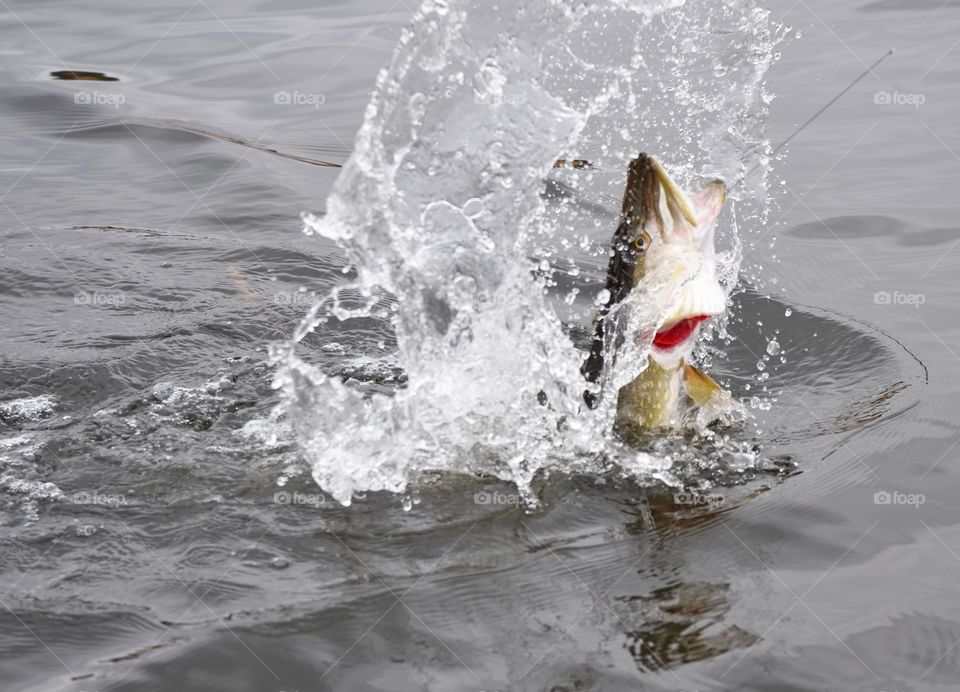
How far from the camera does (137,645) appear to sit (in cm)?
316

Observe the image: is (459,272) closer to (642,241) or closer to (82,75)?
(642,241)

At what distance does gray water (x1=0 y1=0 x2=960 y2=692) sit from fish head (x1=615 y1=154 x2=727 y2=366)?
2.07ft

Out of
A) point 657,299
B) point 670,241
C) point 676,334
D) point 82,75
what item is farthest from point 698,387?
point 82,75

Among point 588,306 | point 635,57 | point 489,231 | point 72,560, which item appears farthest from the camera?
point 635,57

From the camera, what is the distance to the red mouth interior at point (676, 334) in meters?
4.22

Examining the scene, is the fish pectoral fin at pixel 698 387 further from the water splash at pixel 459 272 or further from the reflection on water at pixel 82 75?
the reflection on water at pixel 82 75

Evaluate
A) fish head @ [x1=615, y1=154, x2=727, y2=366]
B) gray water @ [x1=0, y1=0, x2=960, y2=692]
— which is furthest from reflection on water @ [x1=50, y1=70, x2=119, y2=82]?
fish head @ [x1=615, y1=154, x2=727, y2=366]

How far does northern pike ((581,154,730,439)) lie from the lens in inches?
157

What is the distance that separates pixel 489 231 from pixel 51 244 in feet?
10.7

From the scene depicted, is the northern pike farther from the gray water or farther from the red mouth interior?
the gray water

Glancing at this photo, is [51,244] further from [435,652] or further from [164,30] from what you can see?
[164,30]

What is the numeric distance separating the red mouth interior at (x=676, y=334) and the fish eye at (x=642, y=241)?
0.34 metres

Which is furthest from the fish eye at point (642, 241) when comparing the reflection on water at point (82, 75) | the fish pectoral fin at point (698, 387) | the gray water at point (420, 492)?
the reflection on water at point (82, 75)

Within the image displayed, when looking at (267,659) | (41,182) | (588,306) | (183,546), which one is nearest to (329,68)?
(41,182)
